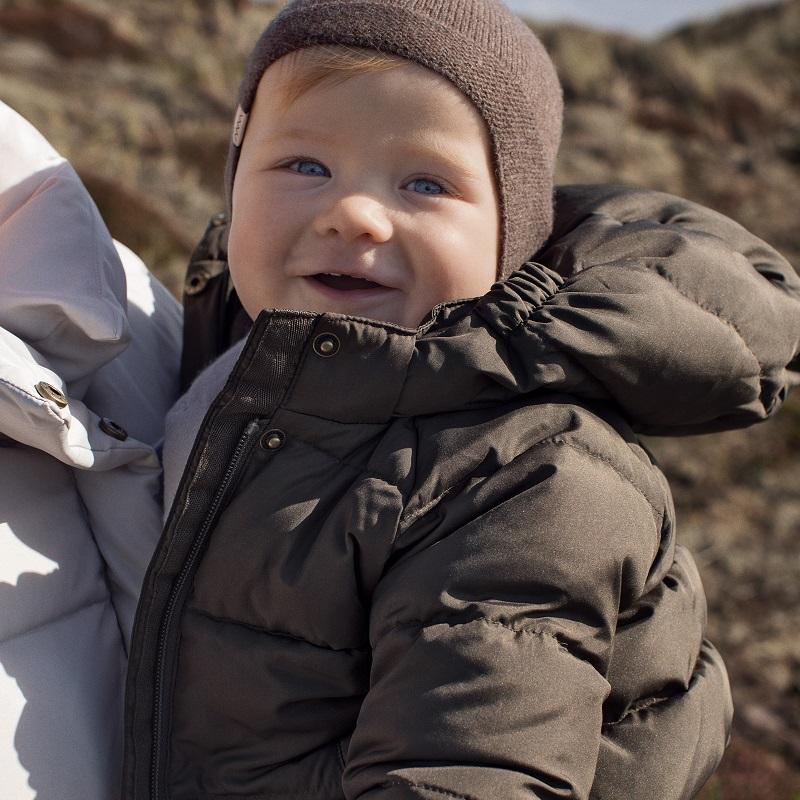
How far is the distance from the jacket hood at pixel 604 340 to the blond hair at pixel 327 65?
415 millimetres

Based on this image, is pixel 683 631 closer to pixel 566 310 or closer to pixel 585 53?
pixel 566 310

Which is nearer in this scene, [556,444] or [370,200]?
[556,444]

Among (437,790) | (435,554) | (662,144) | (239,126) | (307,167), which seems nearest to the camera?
(437,790)

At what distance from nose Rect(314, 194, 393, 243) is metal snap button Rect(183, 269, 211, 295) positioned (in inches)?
20.8

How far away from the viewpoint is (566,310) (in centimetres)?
134

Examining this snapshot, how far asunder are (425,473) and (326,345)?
9.6 inches

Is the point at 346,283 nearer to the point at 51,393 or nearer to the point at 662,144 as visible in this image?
the point at 51,393

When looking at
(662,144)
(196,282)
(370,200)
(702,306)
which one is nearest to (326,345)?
(370,200)

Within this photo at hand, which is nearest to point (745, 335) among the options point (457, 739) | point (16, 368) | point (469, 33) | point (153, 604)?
point (469, 33)

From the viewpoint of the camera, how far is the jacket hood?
131 cm

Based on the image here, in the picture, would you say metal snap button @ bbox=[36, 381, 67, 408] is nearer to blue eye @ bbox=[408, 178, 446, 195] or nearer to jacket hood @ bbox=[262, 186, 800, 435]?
jacket hood @ bbox=[262, 186, 800, 435]

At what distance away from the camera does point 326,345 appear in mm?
1331

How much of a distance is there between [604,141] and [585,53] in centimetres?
343

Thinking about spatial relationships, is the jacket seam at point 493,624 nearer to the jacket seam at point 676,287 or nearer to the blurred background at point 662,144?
the jacket seam at point 676,287
